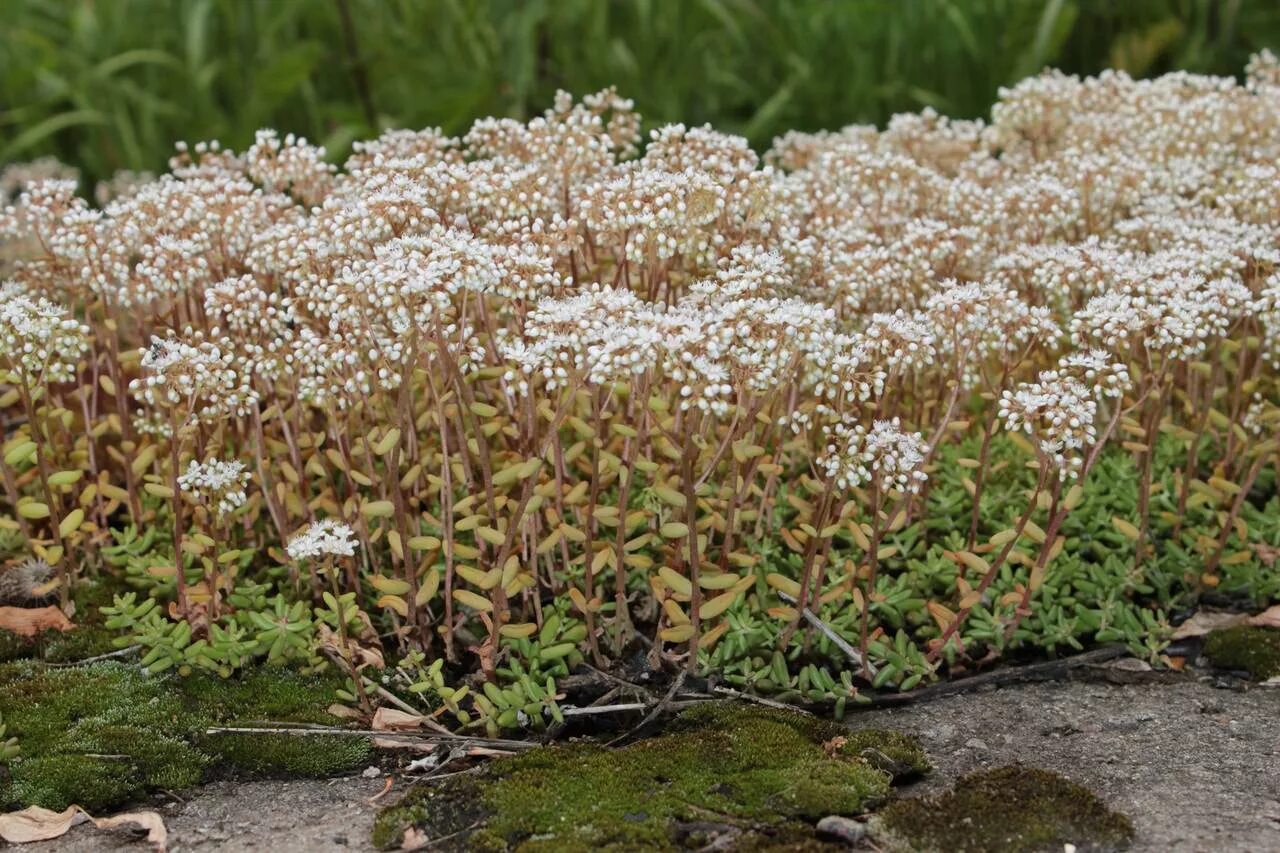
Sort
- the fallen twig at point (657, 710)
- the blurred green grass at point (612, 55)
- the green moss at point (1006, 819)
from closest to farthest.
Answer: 1. the green moss at point (1006, 819)
2. the fallen twig at point (657, 710)
3. the blurred green grass at point (612, 55)

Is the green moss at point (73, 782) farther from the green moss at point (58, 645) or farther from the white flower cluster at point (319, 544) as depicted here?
the white flower cluster at point (319, 544)

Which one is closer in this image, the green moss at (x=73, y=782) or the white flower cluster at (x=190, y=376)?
the green moss at (x=73, y=782)

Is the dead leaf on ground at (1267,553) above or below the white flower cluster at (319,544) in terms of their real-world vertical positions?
below

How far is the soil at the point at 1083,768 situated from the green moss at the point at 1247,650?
0.10m

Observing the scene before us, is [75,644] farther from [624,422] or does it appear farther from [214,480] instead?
[624,422]

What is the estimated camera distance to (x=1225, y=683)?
3523 mm

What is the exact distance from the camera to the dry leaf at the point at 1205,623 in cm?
375

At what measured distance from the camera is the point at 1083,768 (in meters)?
3.04

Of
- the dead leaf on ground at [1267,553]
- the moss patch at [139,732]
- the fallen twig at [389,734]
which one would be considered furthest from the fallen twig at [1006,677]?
the moss patch at [139,732]

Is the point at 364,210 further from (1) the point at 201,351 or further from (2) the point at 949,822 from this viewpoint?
(2) the point at 949,822

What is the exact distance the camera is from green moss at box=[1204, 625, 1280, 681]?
3.55 metres

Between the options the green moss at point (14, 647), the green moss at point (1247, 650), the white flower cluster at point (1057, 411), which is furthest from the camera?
the green moss at point (14, 647)

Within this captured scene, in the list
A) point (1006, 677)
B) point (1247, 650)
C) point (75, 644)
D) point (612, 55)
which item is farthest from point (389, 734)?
point (612, 55)

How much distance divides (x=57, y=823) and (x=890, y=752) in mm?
1951
